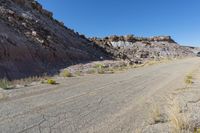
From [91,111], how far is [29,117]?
193 centimetres

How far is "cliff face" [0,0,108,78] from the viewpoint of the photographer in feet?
88.5

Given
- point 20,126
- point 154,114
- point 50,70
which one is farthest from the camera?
point 50,70

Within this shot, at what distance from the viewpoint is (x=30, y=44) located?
3219 centimetres

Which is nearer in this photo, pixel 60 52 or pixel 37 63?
pixel 37 63

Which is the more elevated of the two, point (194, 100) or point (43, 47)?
point (43, 47)

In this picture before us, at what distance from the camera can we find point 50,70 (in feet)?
97.0

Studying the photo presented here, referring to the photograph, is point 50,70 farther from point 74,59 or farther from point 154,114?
point 154,114

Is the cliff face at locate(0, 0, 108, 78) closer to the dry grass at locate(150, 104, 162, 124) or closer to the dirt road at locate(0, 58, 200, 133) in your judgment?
the dirt road at locate(0, 58, 200, 133)

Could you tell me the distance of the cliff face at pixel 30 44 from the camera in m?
27.0

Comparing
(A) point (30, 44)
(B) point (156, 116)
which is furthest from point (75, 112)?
(A) point (30, 44)

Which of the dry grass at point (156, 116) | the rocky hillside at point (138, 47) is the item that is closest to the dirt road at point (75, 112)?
the dry grass at point (156, 116)

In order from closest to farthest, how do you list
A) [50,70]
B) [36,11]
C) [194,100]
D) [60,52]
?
[194,100] < [50,70] < [60,52] < [36,11]

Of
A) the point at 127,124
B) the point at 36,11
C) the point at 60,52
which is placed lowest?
the point at 127,124

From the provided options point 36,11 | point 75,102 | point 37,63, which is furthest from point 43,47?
point 75,102
